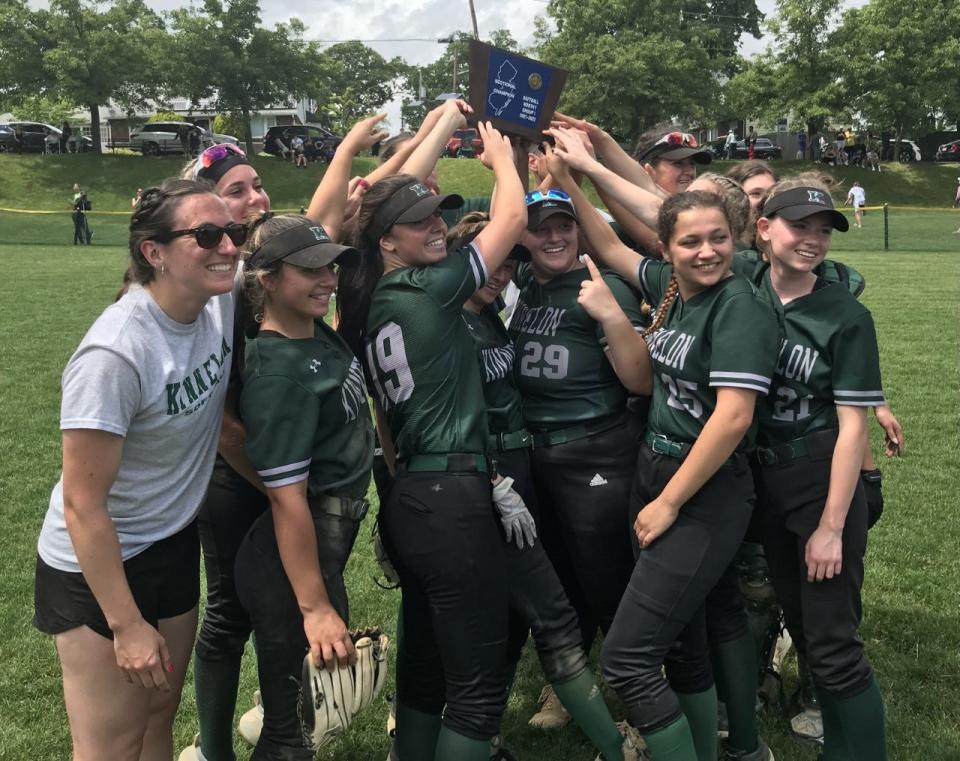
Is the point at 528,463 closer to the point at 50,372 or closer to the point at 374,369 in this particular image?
the point at 374,369

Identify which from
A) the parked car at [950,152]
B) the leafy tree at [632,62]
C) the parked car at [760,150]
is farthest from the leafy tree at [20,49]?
the parked car at [950,152]

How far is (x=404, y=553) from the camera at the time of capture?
9.21ft

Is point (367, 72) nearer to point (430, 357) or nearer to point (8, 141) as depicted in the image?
point (8, 141)

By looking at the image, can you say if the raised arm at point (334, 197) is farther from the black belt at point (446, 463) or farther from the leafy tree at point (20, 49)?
the leafy tree at point (20, 49)

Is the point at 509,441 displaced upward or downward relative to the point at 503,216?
downward

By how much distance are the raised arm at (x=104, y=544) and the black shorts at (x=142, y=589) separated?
0.37ft

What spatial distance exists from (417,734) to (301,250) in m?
1.83

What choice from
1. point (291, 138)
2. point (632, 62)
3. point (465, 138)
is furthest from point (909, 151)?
point (291, 138)

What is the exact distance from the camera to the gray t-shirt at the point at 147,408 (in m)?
2.32

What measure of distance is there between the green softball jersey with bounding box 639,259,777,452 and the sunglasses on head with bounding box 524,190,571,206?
0.63 m

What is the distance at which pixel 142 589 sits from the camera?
2.66 metres

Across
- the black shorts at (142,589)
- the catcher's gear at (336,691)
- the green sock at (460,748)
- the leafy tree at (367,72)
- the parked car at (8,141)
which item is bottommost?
the green sock at (460,748)

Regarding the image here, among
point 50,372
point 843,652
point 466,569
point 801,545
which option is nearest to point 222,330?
point 466,569

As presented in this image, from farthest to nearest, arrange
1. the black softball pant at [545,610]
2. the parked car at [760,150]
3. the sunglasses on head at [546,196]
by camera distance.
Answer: the parked car at [760,150], the sunglasses on head at [546,196], the black softball pant at [545,610]
